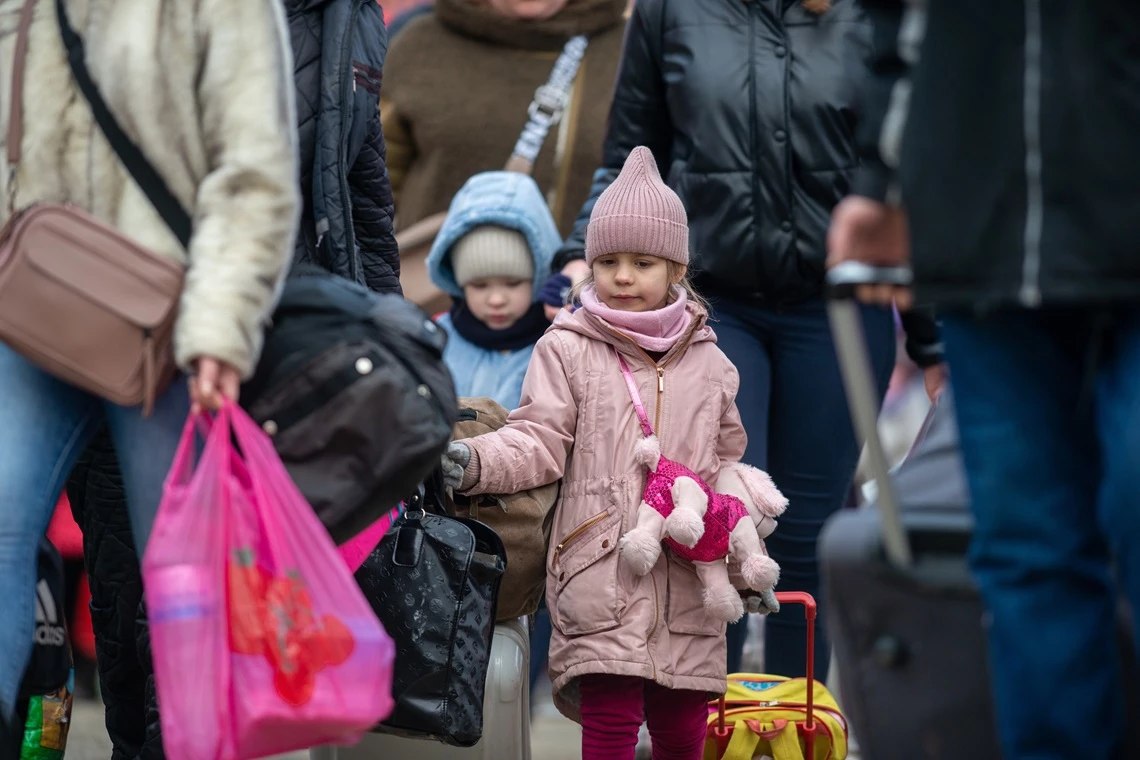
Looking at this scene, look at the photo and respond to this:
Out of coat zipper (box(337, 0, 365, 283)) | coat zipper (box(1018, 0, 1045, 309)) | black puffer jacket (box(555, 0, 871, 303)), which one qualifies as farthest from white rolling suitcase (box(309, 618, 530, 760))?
coat zipper (box(1018, 0, 1045, 309))

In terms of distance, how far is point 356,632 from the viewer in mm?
3184

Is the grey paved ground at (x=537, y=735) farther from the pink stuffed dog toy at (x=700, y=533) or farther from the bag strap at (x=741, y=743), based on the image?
the pink stuffed dog toy at (x=700, y=533)

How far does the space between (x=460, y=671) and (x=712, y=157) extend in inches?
61.3

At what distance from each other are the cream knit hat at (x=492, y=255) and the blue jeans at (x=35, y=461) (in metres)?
2.75

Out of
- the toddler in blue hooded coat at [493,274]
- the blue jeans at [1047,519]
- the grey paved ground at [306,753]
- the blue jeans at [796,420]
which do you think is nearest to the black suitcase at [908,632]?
the blue jeans at [1047,519]

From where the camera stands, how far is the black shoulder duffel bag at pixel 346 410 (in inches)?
133

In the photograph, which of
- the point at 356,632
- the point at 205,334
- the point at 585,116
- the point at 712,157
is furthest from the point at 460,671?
the point at 585,116

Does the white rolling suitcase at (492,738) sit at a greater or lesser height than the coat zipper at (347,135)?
lesser

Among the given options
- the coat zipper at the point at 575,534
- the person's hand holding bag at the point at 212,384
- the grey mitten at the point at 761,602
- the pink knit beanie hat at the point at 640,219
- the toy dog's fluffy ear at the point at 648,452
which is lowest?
the grey mitten at the point at 761,602

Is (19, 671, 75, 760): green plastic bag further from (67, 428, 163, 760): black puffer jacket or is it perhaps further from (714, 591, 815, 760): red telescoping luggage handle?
(714, 591, 815, 760): red telescoping luggage handle

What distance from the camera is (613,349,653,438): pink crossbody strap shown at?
14.5ft

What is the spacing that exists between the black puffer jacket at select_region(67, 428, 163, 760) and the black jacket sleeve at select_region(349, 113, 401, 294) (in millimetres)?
859

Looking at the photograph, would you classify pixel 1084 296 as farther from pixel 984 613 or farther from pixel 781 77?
pixel 781 77

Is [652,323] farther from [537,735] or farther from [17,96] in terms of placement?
[537,735]
